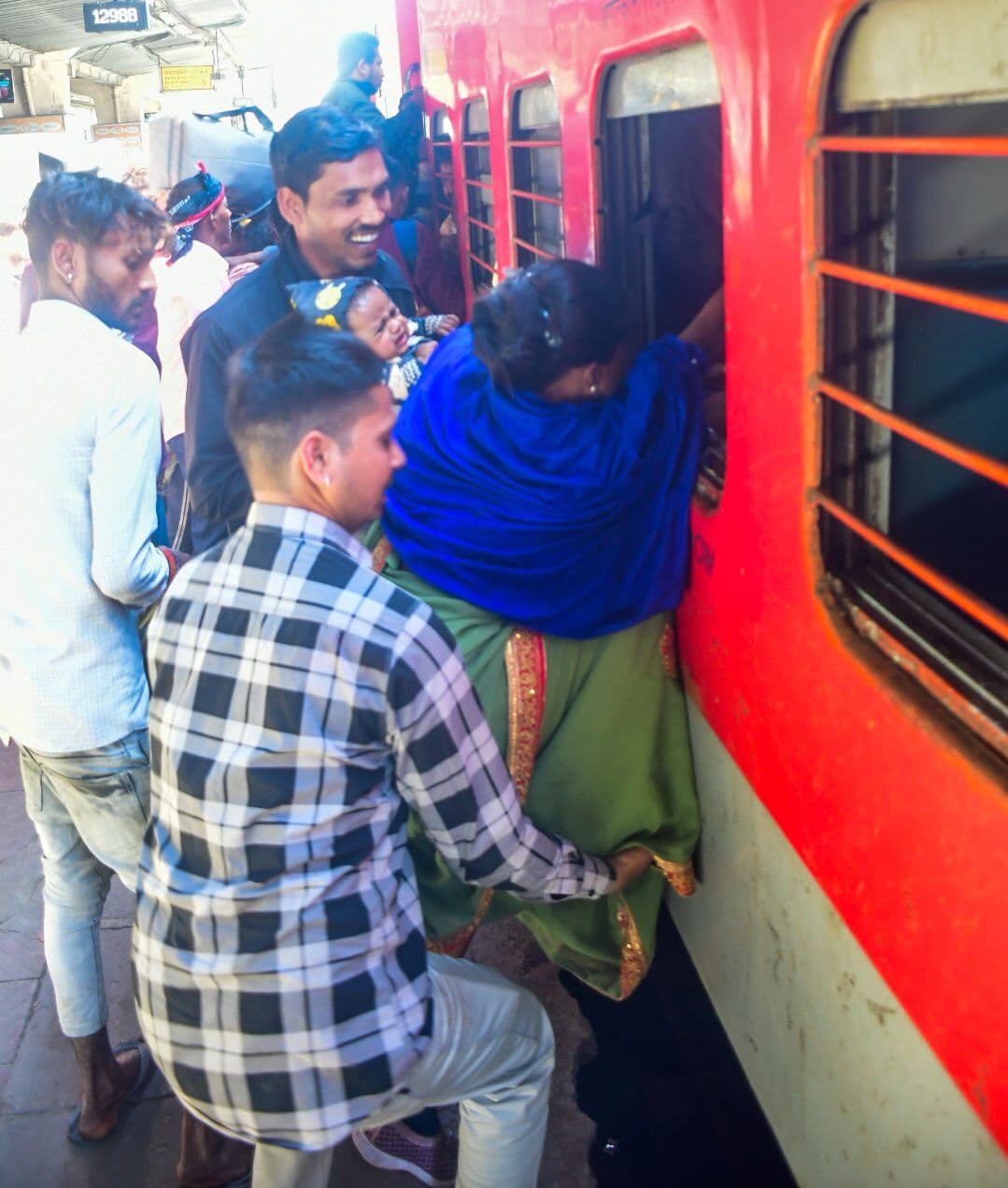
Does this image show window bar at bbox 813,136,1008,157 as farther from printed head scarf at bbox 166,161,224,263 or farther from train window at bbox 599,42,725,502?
printed head scarf at bbox 166,161,224,263

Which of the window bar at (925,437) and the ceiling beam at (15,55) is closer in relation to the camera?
the window bar at (925,437)

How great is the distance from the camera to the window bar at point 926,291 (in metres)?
0.92

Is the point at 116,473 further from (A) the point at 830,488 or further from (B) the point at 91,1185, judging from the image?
(B) the point at 91,1185

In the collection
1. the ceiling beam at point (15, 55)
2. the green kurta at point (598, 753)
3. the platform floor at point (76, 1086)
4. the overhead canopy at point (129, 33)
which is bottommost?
the platform floor at point (76, 1086)

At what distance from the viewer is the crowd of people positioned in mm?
1477

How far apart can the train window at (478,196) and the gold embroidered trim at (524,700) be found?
278 centimetres

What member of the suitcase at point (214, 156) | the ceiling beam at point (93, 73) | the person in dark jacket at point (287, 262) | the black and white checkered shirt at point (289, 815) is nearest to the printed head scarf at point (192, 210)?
the suitcase at point (214, 156)

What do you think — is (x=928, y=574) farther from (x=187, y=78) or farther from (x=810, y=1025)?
(x=187, y=78)

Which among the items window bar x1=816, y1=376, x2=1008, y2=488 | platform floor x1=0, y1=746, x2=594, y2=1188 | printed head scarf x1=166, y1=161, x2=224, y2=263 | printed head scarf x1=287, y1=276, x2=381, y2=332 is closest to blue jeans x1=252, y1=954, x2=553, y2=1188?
platform floor x1=0, y1=746, x2=594, y2=1188

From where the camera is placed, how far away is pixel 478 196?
5.17 metres

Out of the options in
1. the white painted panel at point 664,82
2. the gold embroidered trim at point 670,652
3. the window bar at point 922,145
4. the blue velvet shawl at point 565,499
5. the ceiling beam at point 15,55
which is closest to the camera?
the window bar at point 922,145

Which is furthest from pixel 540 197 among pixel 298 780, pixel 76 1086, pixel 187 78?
pixel 187 78

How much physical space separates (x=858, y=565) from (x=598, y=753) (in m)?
0.94

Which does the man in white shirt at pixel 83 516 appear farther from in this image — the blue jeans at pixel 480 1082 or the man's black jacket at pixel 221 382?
the blue jeans at pixel 480 1082
